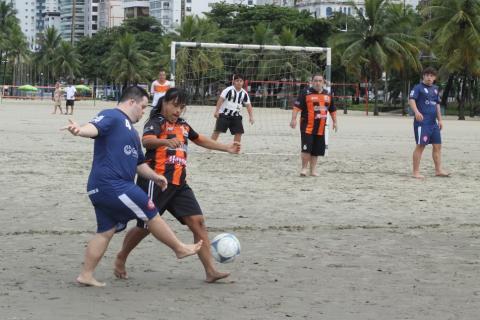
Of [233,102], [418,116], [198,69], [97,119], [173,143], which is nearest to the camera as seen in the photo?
[97,119]

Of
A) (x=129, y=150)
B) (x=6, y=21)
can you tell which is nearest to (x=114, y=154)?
(x=129, y=150)

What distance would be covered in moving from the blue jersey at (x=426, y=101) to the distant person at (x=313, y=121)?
138 cm

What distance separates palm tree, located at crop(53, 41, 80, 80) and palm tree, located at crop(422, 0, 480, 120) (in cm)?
6963

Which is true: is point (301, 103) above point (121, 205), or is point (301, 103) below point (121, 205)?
above

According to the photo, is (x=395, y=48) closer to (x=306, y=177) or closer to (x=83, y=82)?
(x=306, y=177)

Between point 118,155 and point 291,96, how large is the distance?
2125cm

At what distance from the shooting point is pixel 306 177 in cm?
1366

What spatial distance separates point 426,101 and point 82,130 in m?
9.24

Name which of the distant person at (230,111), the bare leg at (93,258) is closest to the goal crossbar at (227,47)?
the distant person at (230,111)

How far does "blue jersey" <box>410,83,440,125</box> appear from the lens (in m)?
13.9

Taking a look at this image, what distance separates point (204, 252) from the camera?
623 cm

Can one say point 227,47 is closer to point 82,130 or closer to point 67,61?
point 82,130

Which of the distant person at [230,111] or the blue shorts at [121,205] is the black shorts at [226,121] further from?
the blue shorts at [121,205]

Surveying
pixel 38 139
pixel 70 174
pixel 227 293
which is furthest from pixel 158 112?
pixel 38 139
